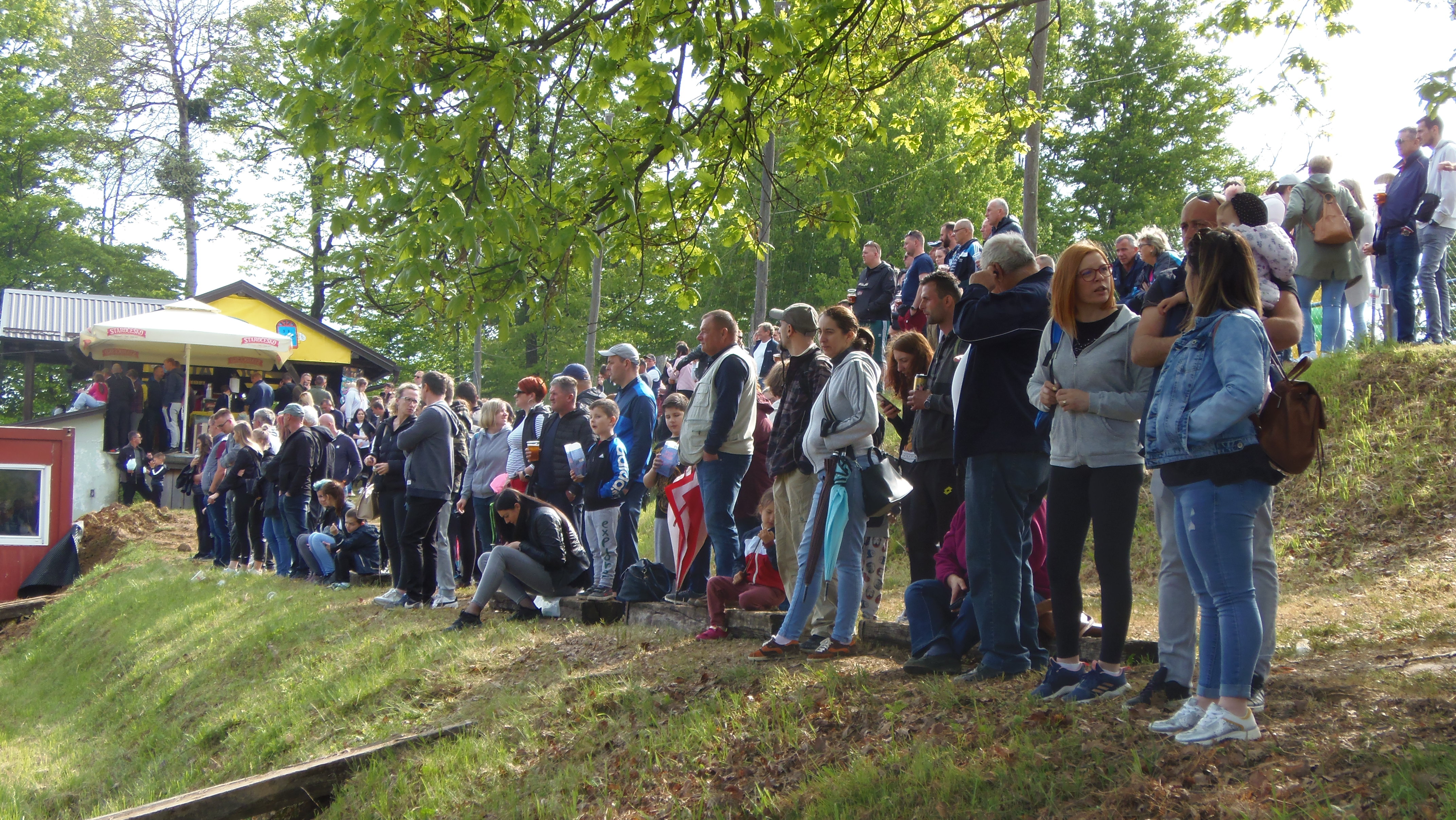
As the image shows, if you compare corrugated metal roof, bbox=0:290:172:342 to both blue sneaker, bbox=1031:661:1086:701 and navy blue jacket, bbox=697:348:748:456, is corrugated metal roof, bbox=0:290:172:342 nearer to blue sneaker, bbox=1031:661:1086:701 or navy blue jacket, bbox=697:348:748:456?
navy blue jacket, bbox=697:348:748:456

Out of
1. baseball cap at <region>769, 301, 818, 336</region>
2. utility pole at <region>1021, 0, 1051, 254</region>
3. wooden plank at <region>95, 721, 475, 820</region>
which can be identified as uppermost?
utility pole at <region>1021, 0, 1051, 254</region>

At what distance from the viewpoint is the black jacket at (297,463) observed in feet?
40.9

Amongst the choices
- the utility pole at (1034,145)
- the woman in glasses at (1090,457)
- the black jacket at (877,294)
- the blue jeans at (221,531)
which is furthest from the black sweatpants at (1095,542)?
the blue jeans at (221,531)

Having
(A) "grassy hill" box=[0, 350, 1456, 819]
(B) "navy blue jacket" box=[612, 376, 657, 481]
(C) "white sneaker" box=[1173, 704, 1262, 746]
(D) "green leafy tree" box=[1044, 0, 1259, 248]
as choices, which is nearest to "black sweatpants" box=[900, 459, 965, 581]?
(A) "grassy hill" box=[0, 350, 1456, 819]

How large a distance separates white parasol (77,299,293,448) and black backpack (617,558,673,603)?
16.6 metres

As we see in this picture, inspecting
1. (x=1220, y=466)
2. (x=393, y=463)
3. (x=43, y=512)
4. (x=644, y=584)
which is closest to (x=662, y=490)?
(x=644, y=584)

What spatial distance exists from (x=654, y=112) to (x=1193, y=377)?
339cm

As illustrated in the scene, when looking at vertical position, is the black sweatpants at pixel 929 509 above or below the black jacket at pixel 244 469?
above

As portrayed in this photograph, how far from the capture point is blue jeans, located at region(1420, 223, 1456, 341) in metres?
9.28

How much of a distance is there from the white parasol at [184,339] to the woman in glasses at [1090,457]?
20.5 metres

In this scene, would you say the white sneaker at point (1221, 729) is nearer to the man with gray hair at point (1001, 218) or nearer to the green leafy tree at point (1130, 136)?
the man with gray hair at point (1001, 218)

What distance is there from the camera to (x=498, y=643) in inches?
305

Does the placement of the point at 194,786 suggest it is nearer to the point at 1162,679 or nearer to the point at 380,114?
the point at 380,114

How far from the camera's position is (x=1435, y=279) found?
9617 mm
